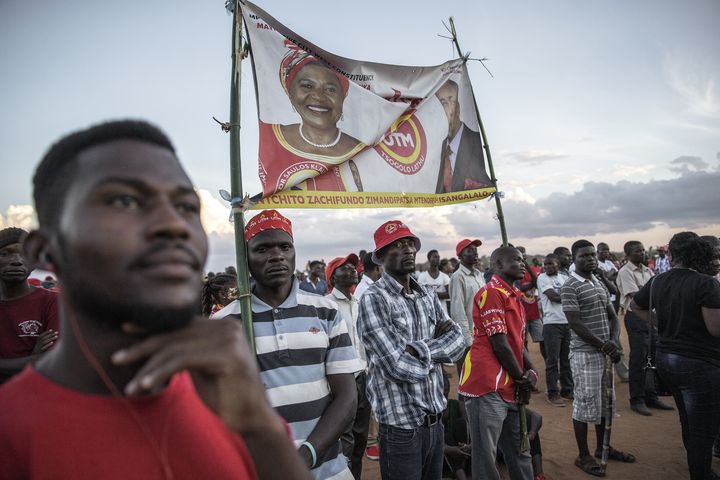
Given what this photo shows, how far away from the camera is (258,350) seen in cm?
239

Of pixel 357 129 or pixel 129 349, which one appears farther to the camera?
pixel 357 129

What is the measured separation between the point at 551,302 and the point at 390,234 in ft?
16.9

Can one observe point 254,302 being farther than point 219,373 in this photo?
Yes

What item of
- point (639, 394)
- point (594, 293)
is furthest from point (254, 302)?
point (639, 394)

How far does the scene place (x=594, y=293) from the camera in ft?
16.5

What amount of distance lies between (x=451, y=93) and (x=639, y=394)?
5.55 m

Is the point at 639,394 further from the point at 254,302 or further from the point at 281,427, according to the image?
the point at 281,427

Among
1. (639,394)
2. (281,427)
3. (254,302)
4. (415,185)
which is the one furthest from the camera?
(639,394)

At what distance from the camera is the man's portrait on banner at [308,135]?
2869 millimetres

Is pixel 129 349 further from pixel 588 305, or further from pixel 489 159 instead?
pixel 588 305

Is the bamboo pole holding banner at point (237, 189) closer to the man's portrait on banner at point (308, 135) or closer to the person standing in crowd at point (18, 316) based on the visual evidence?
the man's portrait on banner at point (308, 135)

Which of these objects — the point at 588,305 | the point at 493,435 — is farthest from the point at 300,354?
the point at 588,305

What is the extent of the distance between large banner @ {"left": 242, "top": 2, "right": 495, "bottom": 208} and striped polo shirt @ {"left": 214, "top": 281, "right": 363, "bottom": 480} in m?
0.68

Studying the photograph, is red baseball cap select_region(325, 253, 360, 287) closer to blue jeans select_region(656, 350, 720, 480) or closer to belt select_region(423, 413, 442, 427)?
belt select_region(423, 413, 442, 427)
